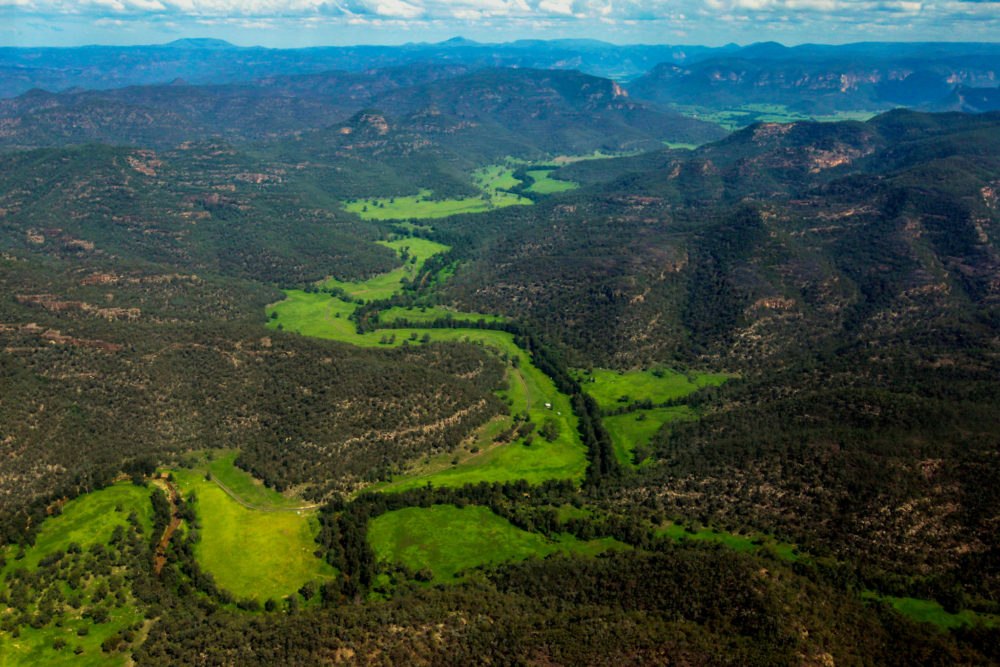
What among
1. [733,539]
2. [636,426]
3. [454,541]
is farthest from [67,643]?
[636,426]

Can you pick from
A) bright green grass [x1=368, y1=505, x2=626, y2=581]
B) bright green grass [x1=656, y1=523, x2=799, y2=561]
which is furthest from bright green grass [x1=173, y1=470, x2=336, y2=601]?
bright green grass [x1=656, y1=523, x2=799, y2=561]

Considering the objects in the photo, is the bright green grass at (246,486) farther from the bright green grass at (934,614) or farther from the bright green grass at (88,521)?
the bright green grass at (934,614)

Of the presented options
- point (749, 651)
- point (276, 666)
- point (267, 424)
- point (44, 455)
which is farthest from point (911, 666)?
point (44, 455)

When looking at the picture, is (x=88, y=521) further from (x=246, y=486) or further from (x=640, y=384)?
(x=640, y=384)

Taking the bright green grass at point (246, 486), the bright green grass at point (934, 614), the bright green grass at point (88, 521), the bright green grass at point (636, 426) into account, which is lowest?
the bright green grass at point (246, 486)

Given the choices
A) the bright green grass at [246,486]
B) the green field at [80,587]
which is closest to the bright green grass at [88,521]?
the green field at [80,587]

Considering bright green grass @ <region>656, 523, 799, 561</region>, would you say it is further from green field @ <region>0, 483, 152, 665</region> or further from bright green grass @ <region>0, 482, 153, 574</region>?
bright green grass @ <region>0, 482, 153, 574</region>
